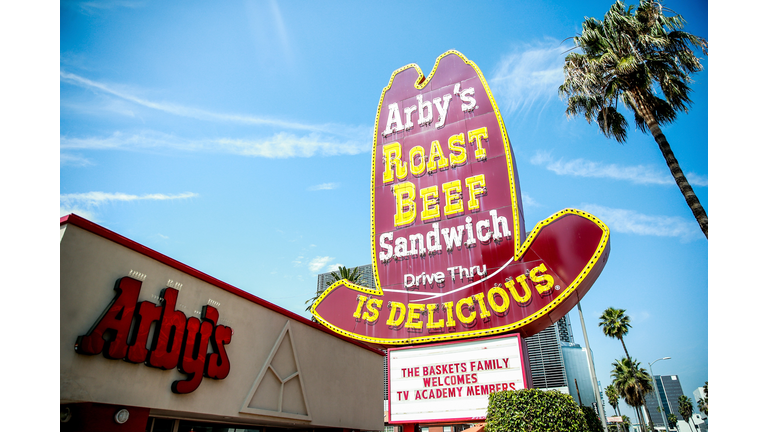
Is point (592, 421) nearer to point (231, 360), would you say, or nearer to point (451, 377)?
point (451, 377)

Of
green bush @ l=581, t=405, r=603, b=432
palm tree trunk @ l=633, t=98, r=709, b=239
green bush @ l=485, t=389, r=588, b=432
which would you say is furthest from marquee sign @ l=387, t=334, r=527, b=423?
palm tree trunk @ l=633, t=98, r=709, b=239

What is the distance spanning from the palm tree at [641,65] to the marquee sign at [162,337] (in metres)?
17.3

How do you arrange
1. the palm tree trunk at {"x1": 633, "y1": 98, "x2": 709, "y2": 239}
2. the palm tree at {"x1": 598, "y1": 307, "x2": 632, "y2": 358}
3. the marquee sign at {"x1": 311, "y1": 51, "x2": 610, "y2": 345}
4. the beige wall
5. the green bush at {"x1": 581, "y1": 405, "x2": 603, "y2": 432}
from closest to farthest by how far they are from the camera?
1. the beige wall
2. the green bush at {"x1": 581, "y1": 405, "x2": 603, "y2": 432}
3. the marquee sign at {"x1": 311, "y1": 51, "x2": 610, "y2": 345}
4. the palm tree trunk at {"x1": 633, "y1": 98, "x2": 709, "y2": 239}
5. the palm tree at {"x1": 598, "y1": 307, "x2": 632, "y2": 358}

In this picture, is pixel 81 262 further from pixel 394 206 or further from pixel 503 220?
pixel 503 220

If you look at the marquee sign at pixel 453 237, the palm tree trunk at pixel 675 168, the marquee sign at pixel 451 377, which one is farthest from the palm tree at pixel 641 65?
the marquee sign at pixel 451 377

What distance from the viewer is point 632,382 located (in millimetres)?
64625

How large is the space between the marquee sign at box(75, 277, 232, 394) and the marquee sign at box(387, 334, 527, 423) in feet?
18.6

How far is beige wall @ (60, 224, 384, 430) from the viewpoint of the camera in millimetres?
9664

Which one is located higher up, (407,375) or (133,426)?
(407,375)

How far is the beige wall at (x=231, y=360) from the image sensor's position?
966 centimetres

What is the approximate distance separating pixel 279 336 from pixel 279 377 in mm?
1496

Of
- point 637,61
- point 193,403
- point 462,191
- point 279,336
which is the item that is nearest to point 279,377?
point 279,336

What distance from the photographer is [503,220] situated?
13.6 meters

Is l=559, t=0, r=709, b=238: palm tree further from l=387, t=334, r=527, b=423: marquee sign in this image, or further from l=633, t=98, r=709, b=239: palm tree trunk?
l=387, t=334, r=527, b=423: marquee sign
